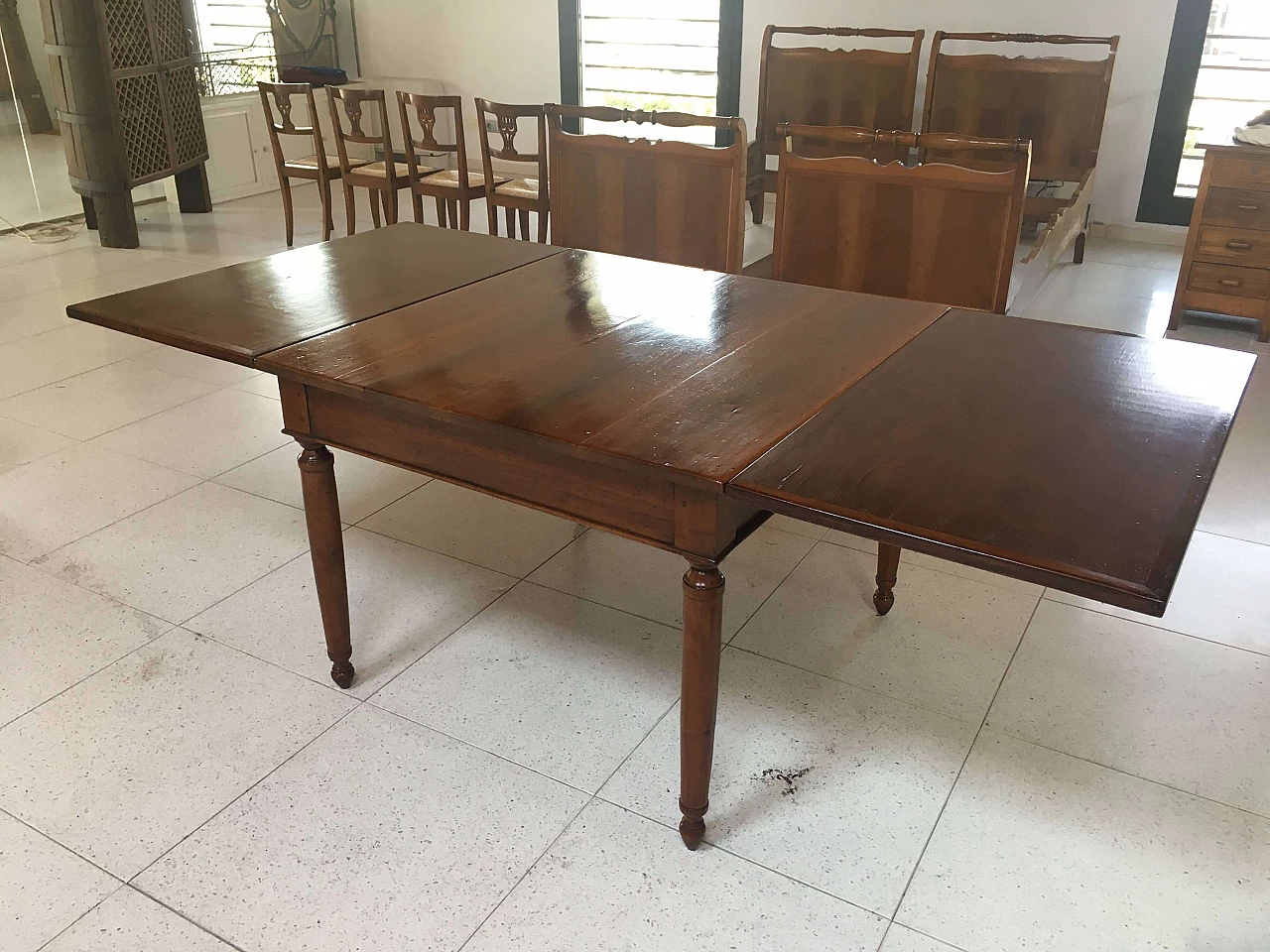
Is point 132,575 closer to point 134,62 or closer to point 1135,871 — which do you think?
point 1135,871

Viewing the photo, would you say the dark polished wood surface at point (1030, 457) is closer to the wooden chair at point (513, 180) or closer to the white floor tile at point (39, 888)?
the white floor tile at point (39, 888)

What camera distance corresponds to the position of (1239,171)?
3.65 m

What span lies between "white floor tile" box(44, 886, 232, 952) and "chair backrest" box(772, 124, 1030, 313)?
1.74m

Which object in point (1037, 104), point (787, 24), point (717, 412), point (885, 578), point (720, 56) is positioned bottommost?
point (885, 578)

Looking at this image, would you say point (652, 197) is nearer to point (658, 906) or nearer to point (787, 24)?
point (658, 906)

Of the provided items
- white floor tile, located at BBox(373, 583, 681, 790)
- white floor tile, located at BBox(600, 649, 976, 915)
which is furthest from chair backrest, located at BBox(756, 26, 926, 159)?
white floor tile, located at BBox(600, 649, 976, 915)

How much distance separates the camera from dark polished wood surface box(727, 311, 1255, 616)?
3.51ft

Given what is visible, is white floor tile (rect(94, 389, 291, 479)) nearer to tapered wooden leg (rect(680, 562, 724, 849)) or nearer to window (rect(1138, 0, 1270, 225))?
tapered wooden leg (rect(680, 562, 724, 849))

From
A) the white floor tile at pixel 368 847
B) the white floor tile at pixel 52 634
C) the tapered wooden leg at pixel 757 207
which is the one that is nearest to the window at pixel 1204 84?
the tapered wooden leg at pixel 757 207

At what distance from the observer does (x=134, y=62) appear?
15.4ft

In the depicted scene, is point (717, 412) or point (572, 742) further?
point (572, 742)

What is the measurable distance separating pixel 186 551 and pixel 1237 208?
11.7 ft

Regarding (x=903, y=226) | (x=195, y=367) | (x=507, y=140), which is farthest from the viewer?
(x=507, y=140)

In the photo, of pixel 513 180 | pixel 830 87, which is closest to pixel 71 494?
pixel 513 180
